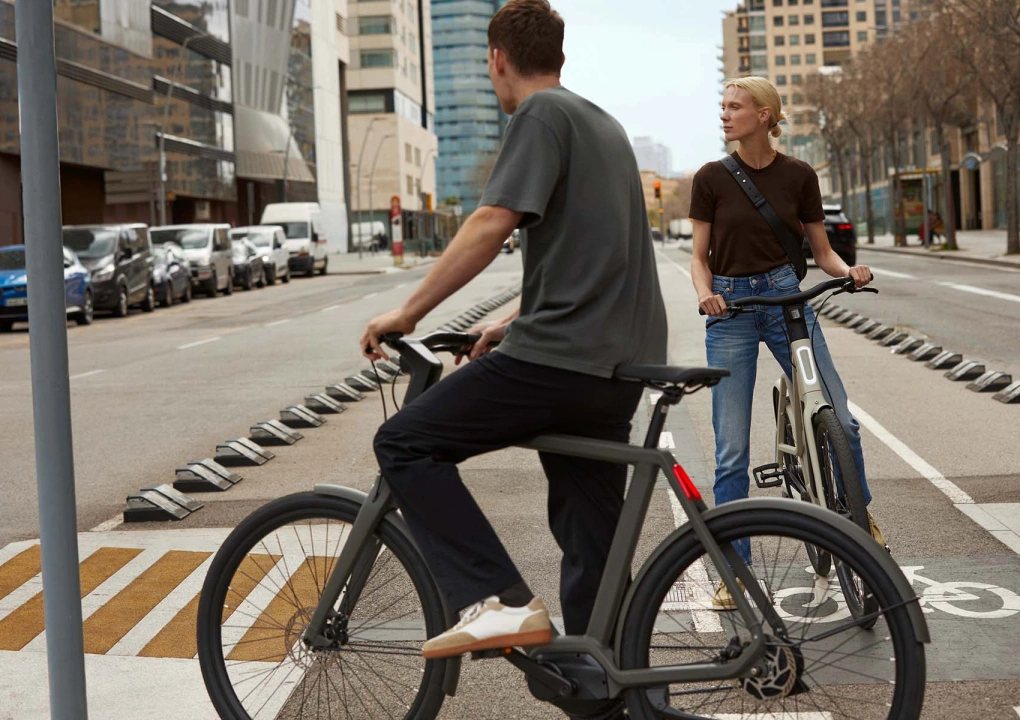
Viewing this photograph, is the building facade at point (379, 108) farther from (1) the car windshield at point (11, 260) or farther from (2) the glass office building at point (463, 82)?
(1) the car windshield at point (11, 260)

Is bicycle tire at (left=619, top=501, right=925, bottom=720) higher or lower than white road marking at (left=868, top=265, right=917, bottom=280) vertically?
lower

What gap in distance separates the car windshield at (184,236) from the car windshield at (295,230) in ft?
41.7

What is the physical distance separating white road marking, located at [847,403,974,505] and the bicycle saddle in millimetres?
2997

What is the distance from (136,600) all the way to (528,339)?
2771 millimetres

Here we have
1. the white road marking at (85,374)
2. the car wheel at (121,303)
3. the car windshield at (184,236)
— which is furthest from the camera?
the car windshield at (184,236)

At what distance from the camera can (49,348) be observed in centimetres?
338

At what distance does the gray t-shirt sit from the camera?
324 centimetres

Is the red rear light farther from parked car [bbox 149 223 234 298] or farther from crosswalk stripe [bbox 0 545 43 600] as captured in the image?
parked car [bbox 149 223 234 298]

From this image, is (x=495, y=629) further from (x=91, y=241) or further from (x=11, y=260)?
(x=91, y=241)

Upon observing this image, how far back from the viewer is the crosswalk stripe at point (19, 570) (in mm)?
5822

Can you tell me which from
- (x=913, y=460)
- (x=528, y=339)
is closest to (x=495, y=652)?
(x=528, y=339)

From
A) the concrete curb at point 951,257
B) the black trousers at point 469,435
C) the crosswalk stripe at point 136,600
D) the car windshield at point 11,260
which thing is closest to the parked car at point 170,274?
the car windshield at point 11,260

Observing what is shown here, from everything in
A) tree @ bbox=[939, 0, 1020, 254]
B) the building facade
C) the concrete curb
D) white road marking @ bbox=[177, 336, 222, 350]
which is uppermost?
the building facade

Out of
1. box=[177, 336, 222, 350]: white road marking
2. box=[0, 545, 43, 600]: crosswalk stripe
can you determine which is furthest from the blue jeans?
box=[177, 336, 222, 350]: white road marking
